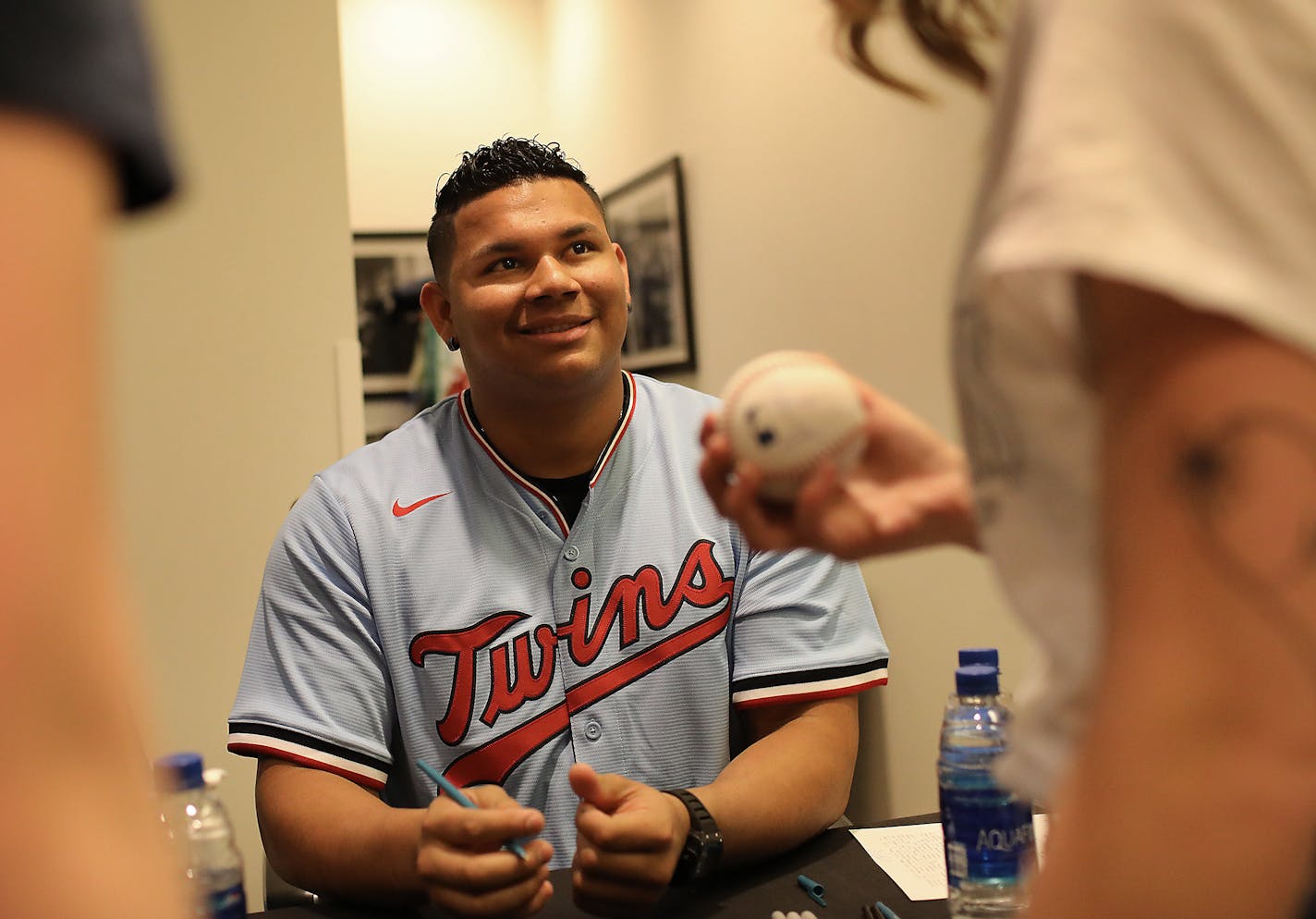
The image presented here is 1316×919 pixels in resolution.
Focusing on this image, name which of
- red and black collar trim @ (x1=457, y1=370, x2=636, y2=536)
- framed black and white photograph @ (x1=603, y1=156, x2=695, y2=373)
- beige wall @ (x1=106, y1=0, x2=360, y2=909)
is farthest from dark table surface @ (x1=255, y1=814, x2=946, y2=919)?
framed black and white photograph @ (x1=603, y1=156, x2=695, y2=373)

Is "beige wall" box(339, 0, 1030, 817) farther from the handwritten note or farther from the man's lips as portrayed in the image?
the handwritten note

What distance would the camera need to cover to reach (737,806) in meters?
1.44

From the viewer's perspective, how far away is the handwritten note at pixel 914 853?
1243 millimetres

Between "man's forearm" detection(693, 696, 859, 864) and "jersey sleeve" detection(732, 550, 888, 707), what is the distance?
0.04 metres

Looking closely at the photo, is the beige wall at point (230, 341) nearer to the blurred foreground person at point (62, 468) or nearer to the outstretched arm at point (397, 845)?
the outstretched arm at point (397, 845)

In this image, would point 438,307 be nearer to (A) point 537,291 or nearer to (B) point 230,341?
(A) point 537,291

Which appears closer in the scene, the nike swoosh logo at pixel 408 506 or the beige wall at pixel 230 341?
the nike swoosh logo at pixel 408 506

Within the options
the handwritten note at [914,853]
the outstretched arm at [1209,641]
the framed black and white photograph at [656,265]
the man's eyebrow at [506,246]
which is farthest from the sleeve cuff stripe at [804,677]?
the framed black and white photograph at [656,265]

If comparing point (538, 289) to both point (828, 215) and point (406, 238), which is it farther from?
point (406, 238)

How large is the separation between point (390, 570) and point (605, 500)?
36 centimetres

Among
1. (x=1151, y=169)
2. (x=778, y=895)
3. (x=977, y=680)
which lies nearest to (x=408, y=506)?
(x=778, y=895)

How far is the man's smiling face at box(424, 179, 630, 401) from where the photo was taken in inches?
77.0

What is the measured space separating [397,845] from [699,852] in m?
0.37

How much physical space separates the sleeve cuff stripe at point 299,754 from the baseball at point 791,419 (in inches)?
34.3
